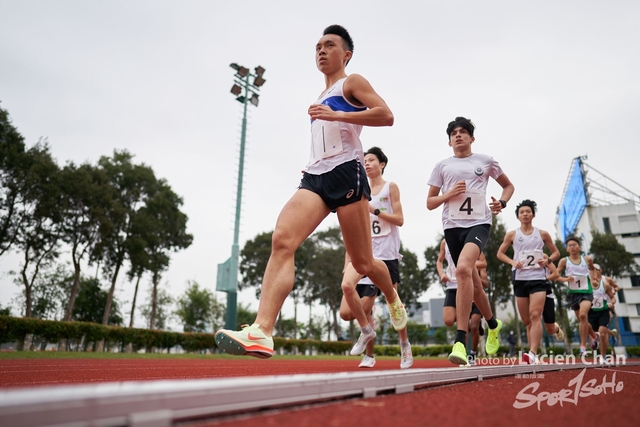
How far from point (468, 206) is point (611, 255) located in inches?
1477

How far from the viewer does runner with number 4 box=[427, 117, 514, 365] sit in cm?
509

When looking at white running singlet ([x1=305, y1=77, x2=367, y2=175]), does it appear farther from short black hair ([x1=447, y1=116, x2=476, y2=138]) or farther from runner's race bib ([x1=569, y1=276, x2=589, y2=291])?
runner's race bib ([x1=569, y1=276, x2=589, y2=291])

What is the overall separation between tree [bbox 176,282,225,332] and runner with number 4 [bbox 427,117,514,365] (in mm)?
52530

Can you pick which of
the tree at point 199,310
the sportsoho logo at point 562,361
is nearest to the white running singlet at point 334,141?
the sportsoho logo at point 562,361

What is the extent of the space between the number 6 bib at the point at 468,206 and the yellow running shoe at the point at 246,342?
11.0 feet

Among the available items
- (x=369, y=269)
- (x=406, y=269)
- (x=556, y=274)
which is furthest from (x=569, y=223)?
(x=369, y=269)

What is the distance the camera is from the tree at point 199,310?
55.3 metres

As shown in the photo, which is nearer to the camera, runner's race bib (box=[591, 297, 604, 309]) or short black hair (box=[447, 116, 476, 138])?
short black hair (box=[447, 116, 476, 138])

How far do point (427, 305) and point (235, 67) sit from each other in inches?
4573

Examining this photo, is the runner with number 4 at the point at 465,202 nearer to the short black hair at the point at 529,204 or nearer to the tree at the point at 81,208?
the short black hair at the point at 529,204

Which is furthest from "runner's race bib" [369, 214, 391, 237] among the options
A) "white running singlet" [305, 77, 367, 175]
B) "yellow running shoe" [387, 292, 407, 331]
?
"white running singlet" [305, 77, 367, 175]

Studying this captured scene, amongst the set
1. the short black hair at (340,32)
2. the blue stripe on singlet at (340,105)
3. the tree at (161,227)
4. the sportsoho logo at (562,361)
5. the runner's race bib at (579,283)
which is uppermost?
the tree at (161,227)

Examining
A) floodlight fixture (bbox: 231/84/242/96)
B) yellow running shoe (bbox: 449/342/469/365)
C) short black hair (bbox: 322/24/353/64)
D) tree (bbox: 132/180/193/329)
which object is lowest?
yellow running shoe (bbox: 449/342/469/365)

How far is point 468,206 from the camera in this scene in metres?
5.55
